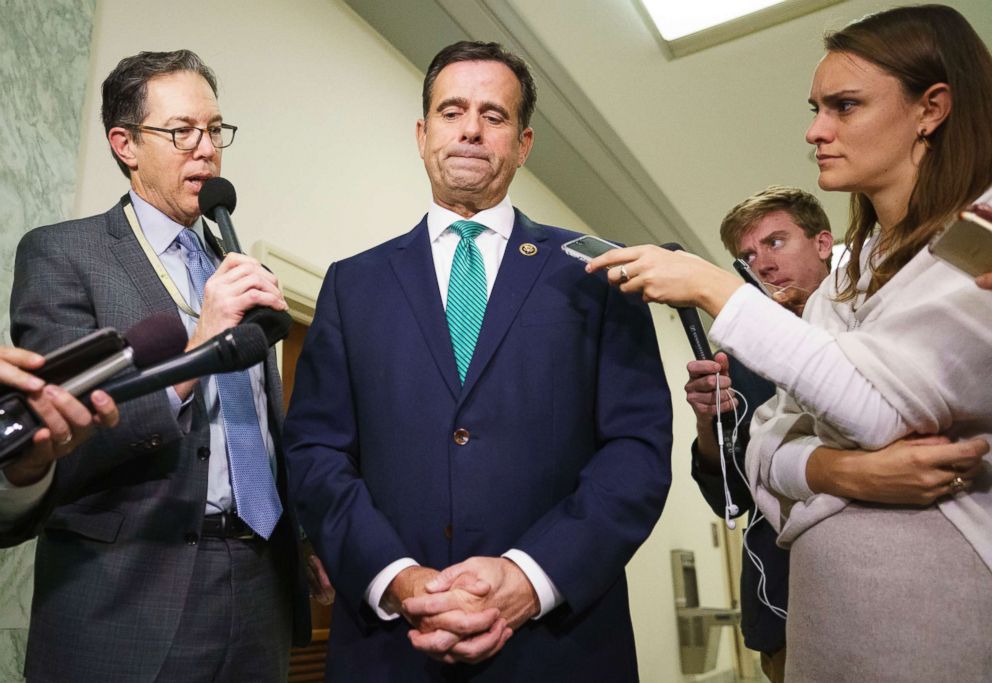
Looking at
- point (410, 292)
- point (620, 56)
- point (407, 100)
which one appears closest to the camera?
point (410, 292)

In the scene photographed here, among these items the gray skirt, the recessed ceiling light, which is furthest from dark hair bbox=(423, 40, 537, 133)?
the recessed ceiling light

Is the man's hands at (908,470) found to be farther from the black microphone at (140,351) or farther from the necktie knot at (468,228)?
the black microphone at (140,351)

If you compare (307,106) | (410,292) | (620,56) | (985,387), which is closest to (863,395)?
(985,387)

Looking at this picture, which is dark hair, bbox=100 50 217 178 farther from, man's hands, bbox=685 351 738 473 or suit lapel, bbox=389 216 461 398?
man's hands, bbox=685 351 738 473

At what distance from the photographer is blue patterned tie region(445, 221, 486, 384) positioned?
162 cm

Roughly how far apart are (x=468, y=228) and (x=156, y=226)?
0.69 meters

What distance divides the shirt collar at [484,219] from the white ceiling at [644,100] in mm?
2197

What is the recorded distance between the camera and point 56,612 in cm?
149

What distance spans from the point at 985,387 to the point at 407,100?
128 inches

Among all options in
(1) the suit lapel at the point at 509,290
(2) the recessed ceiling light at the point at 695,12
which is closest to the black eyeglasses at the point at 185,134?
(1) the suit lapel at the point at 509,290

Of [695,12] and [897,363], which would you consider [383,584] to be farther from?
[695,12]

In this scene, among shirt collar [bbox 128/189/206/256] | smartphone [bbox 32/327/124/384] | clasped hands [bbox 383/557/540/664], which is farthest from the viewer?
shirt collar [bbox 128/189/206/256]

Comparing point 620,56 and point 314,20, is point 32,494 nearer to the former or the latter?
point 314,20

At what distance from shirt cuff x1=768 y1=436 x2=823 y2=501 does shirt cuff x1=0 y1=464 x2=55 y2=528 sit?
1.21m
